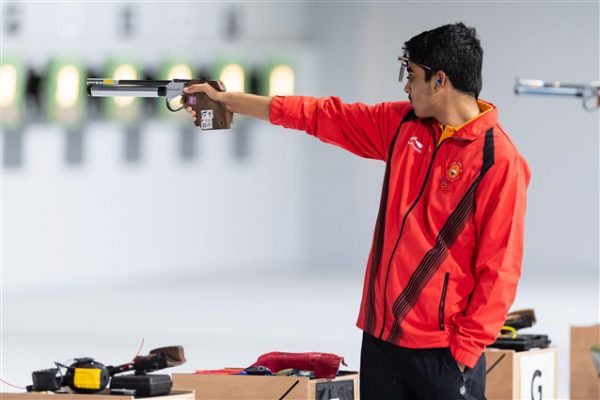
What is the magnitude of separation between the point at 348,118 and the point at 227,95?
0.48 meters

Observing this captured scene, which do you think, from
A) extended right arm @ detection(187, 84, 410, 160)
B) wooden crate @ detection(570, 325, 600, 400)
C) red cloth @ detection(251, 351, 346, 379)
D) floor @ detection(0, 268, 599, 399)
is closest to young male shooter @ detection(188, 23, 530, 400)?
extended right arm @ detection(187, 84, 410, 160)

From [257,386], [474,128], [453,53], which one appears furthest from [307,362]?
[453,53]

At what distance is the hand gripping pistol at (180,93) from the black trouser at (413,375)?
0.91 meters

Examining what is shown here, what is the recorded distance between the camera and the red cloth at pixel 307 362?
177 inches

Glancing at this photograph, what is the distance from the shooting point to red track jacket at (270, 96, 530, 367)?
11.7 ft

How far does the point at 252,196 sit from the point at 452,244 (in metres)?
13.7

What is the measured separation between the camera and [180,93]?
444cm

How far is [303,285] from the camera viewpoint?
51.0ft

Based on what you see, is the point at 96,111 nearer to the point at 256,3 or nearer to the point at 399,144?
the point at 256,3

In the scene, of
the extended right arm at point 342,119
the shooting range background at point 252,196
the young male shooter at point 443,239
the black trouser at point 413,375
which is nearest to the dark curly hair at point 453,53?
the young male shooter at point 443,239

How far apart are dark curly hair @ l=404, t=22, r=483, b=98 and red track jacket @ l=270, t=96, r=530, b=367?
12cm

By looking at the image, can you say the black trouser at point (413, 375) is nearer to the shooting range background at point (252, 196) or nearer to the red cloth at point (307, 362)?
the red cloth at point (307, 362)

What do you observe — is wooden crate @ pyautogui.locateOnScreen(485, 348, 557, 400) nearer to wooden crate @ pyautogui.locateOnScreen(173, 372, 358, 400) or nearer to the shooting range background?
wooden crate @ pyautogui.locateOnScreen(173, 372, 358, 400)

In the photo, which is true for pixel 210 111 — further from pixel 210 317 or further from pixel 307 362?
pixel 210 317
